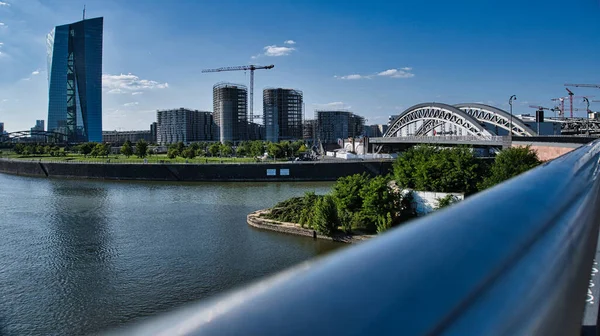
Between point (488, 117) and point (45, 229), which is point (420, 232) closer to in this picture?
point (45, 229)

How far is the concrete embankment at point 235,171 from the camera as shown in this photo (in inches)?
1080

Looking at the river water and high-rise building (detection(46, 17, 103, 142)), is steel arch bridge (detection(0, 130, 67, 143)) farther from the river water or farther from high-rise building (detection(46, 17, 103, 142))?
the river water

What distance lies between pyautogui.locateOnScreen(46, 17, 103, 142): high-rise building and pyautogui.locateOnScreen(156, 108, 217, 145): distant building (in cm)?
1708

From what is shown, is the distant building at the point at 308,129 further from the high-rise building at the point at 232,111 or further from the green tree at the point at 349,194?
the green tree at the point at 349,194

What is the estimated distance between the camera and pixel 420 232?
0.39m

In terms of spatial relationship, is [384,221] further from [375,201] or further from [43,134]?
[43,134]

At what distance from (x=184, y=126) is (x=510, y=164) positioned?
238 feet

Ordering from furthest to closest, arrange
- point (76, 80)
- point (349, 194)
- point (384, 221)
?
point (76, 80), point (349, 194), point (384, 221)

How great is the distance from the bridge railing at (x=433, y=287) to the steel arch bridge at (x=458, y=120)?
1101 inches

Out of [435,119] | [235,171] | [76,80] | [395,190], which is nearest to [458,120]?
[435,119]

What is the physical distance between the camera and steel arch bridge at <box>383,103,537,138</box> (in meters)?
29.1

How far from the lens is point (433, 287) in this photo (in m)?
0.31

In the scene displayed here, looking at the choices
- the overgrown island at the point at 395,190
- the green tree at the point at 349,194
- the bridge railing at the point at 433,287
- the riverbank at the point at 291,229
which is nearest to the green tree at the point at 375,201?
the overgrown island at the point at 395,190

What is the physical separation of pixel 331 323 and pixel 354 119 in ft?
283
